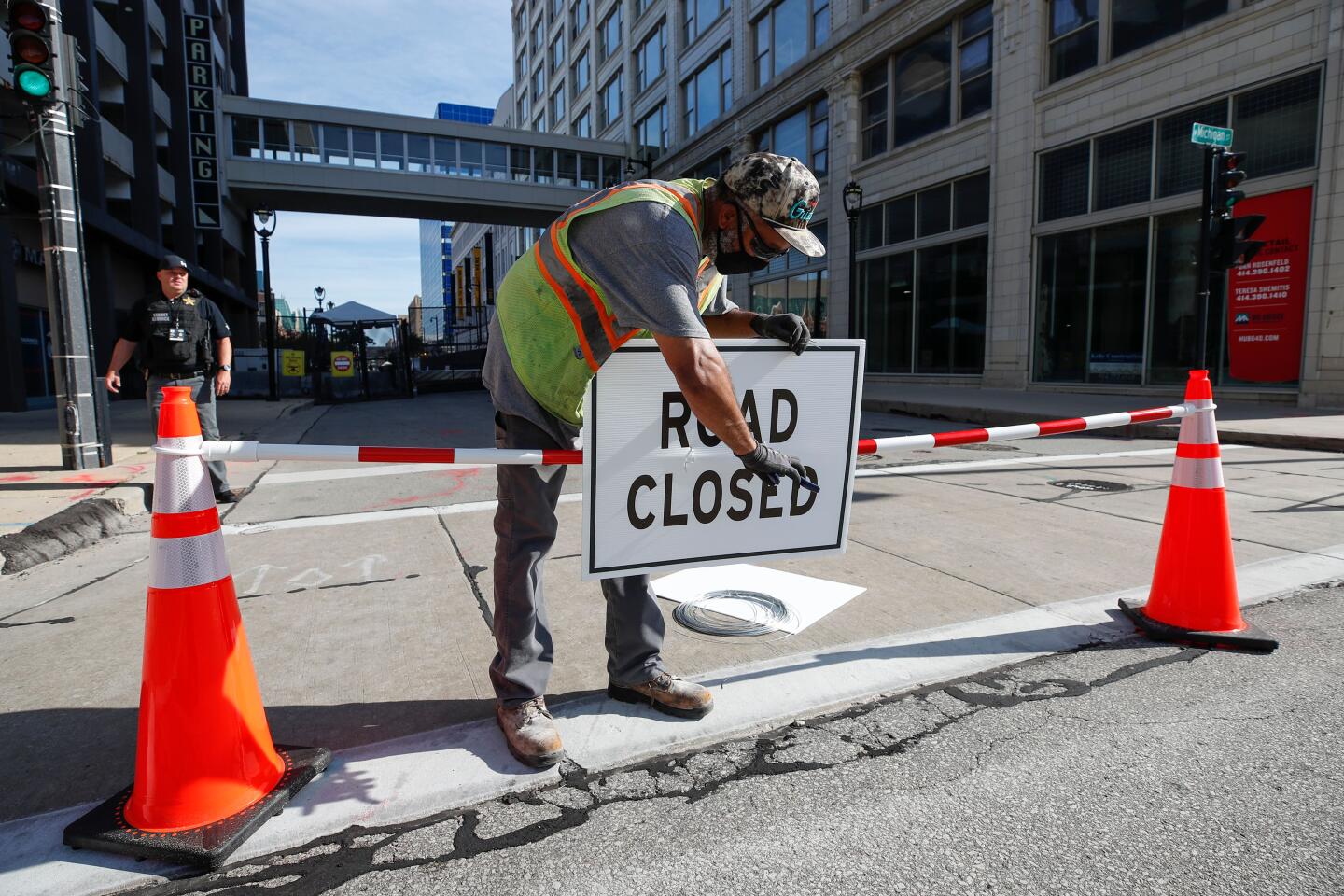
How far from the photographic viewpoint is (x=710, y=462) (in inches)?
108

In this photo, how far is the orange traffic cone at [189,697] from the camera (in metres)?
2.04

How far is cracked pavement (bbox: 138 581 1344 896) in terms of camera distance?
6.07 feet

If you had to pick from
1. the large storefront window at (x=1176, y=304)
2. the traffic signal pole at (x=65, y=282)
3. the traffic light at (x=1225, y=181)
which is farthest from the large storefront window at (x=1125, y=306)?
the traffic signal pole at (x=65, y=282)

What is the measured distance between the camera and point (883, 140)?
23.0 meters

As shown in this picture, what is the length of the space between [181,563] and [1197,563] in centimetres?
383

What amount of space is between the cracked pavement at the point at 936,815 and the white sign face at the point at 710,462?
659 mm

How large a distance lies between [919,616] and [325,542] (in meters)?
3.79

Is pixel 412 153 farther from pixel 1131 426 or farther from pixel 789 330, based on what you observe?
pixel 789 330

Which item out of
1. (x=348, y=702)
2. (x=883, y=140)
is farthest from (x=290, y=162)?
(x=348, y=702)

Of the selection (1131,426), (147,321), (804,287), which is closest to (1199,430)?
(147,321)

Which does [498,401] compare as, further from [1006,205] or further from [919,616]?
[1006,205]

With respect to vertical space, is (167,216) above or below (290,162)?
below

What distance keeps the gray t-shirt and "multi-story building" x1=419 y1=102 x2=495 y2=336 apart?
131002 mm

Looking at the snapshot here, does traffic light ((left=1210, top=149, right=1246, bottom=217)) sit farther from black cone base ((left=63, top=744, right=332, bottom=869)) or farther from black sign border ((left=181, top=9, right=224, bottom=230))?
black sign border ((left=181, top=9, right=224, bottom=230))
